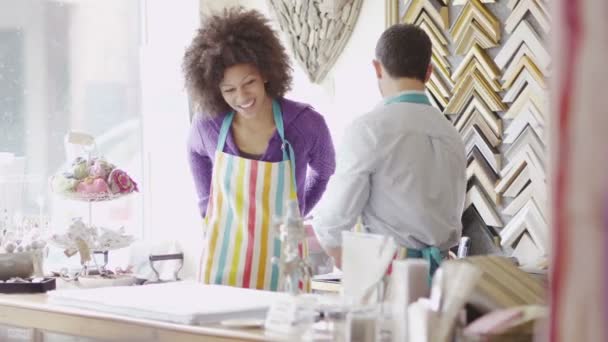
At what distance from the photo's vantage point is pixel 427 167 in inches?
105

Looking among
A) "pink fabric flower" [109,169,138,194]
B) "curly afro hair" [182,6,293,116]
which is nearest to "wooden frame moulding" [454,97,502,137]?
"curly afro hair" [182,6,293,116]

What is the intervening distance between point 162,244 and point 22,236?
4.91ft

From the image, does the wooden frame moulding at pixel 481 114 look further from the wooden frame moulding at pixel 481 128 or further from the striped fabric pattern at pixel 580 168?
the striped fabric pattern at pixel 580 168

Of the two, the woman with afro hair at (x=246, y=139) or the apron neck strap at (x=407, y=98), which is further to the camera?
the woman with afro hair at (x=246, y=139)

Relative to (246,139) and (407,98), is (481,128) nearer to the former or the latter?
(246,139)

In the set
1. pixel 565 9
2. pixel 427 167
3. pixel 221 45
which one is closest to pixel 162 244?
pixel 221 45

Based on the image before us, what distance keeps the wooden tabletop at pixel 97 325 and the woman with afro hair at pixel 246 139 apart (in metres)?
0.64

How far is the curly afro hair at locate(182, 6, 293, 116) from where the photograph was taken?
10.2 ft

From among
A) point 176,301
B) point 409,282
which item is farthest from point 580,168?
point 176,301

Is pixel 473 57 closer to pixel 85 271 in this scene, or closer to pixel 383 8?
pixel 383 8

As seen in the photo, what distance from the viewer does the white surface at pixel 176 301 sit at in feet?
7.13

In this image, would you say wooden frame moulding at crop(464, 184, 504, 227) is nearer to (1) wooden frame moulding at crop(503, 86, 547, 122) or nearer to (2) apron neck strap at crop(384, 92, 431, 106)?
(1) wooden frame moulding at crop(503, 86, 547, 122)

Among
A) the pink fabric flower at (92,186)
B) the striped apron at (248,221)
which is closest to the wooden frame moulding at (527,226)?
the striped apron at (248,221)

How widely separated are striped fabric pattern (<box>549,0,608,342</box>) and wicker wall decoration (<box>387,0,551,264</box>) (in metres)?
2.92
